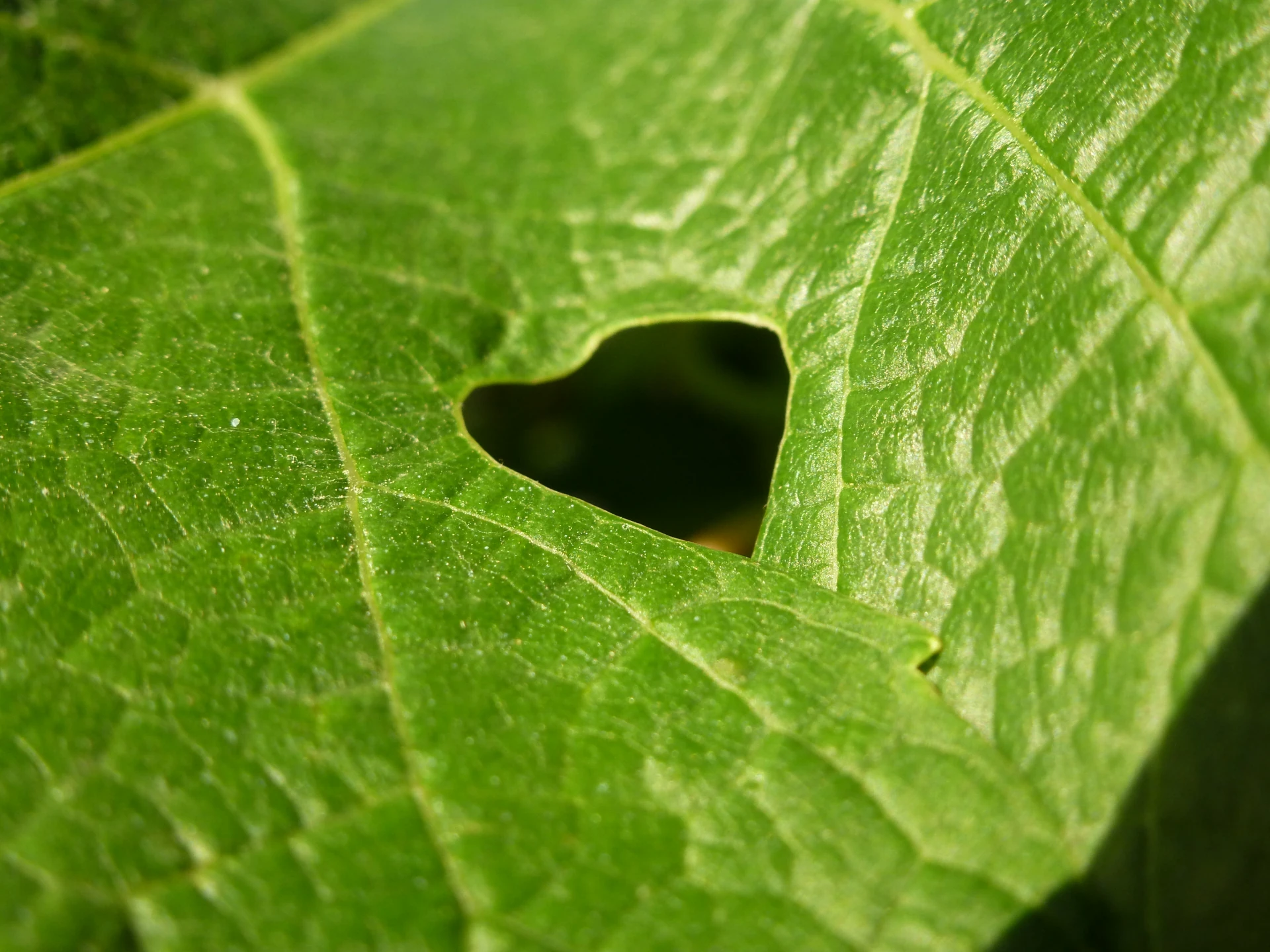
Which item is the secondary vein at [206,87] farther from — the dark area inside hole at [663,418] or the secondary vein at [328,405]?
the dark area inside hole at [663,418]

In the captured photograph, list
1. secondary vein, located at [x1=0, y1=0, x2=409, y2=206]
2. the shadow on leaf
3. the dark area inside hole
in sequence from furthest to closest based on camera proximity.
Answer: the dark area inside hole, secondary vein, located at [x1=0, y1=0, x2=409, y2=206], the shadow on leaf

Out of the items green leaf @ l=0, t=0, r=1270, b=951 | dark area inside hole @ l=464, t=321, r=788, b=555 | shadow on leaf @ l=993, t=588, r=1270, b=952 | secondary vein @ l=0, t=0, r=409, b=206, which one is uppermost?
secondary vein @ l=0, t=0, r=409, b=206

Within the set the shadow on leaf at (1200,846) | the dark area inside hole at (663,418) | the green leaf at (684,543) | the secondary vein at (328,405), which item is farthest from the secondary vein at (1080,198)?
the dark area inside hole at (663,418)

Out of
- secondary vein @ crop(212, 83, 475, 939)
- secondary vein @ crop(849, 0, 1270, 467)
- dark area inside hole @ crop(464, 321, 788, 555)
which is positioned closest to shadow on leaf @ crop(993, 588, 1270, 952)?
secondary vein @ crop(849, 0, 1270, 467)

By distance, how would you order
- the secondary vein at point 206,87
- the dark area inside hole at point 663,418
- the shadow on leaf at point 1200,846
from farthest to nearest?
the dark area inside hole at point 663,418 < the secondary vein at point 206,87 < the shadow on leaf at point 1200,846

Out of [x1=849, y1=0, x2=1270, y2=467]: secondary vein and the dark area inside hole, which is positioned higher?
the dark area inside hole

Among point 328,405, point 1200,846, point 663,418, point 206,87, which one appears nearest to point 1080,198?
point 1200,846

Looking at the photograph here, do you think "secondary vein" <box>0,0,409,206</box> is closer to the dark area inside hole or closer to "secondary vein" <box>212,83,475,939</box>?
"secondary vein" <box>212,83,475,939</box>

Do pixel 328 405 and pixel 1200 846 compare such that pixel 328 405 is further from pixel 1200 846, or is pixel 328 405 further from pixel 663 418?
pixel 663 418

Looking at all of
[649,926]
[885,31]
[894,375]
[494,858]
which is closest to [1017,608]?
[894,375]
